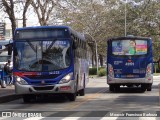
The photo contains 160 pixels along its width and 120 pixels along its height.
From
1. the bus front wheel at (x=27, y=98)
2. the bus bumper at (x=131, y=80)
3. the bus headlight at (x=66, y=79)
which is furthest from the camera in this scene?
the bus bumper at (x=131, y=80)

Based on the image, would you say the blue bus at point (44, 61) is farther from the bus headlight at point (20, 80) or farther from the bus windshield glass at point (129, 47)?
the bus windshield glass at point (129, 47)

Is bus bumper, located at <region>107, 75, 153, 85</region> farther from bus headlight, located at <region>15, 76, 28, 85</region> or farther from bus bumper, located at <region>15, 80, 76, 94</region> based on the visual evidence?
bus headlight, located at <region>15, 76, 28, 85</region>

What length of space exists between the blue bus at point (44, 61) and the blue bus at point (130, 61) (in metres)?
7.69

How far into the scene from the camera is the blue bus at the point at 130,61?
87.7 ft

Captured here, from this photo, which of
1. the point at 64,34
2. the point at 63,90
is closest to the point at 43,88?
the point at 63,90

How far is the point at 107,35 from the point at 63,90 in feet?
172

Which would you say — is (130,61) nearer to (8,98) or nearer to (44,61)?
(8,98)

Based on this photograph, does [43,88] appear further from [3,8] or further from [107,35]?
[107,35]

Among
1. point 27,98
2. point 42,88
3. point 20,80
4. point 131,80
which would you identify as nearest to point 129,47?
point 131,80

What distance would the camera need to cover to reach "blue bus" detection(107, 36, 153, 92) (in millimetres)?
26719

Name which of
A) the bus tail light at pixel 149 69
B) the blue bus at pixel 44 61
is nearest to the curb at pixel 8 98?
the blue bus at pixel 44 61

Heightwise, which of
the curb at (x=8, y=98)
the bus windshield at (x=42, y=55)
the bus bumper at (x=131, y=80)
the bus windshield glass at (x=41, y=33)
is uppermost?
the bus windshield glass at (x=41, y=33)

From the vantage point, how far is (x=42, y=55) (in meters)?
19.2

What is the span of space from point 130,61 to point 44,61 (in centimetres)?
884
